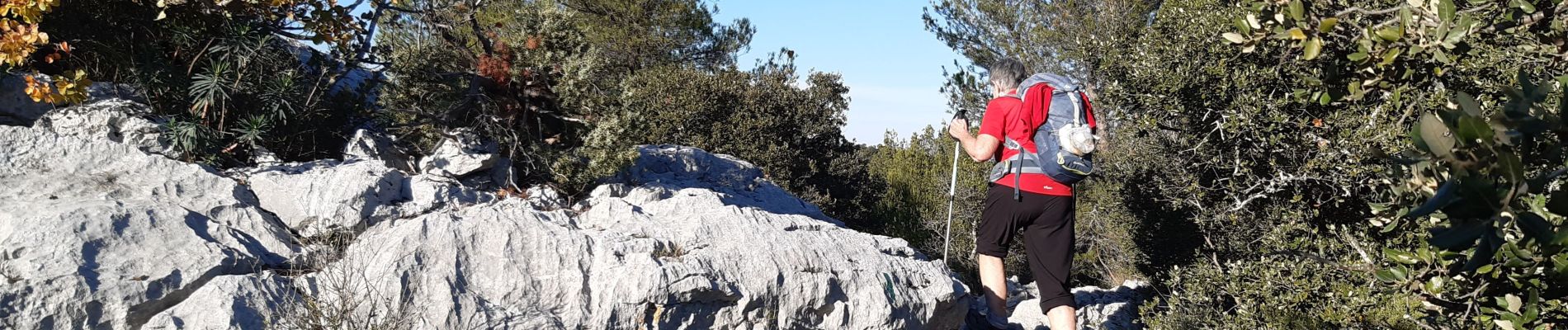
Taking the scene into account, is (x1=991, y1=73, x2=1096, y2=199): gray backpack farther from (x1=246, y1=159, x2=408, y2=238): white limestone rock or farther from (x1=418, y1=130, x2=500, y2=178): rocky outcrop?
(x1=246, y1=159, x2=408, y2=238): white limestone rock

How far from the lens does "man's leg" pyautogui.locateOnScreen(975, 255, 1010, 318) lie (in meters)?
5.38

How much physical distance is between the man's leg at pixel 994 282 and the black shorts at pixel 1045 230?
0.63 feet

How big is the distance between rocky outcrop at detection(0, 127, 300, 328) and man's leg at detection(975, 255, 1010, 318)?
353cm


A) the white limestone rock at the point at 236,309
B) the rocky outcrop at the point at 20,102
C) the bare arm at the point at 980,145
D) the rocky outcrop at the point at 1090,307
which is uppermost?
the rocky outcrop at the point at 20,102

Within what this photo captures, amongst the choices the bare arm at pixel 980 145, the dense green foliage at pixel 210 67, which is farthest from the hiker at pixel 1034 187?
the dense green foliage at pixel 210 67

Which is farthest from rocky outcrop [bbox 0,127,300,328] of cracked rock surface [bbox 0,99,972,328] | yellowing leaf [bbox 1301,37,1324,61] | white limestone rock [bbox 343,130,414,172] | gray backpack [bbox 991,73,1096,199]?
yellowing leaf [bbox 1301,37,1324,61]

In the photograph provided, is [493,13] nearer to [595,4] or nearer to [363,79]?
[595,4]

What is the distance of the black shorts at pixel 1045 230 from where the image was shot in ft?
16.8

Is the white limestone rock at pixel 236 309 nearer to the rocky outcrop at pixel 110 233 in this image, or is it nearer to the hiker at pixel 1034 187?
the rocky outcrop at pixel 110 233

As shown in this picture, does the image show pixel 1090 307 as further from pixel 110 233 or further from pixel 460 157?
pixel 110 233

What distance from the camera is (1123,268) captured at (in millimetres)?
11523

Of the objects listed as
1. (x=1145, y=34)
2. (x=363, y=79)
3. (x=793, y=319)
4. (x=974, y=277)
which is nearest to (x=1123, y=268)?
(x=974, y=277)

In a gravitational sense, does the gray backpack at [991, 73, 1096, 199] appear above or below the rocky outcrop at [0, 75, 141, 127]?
below

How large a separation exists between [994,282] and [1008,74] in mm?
1117
